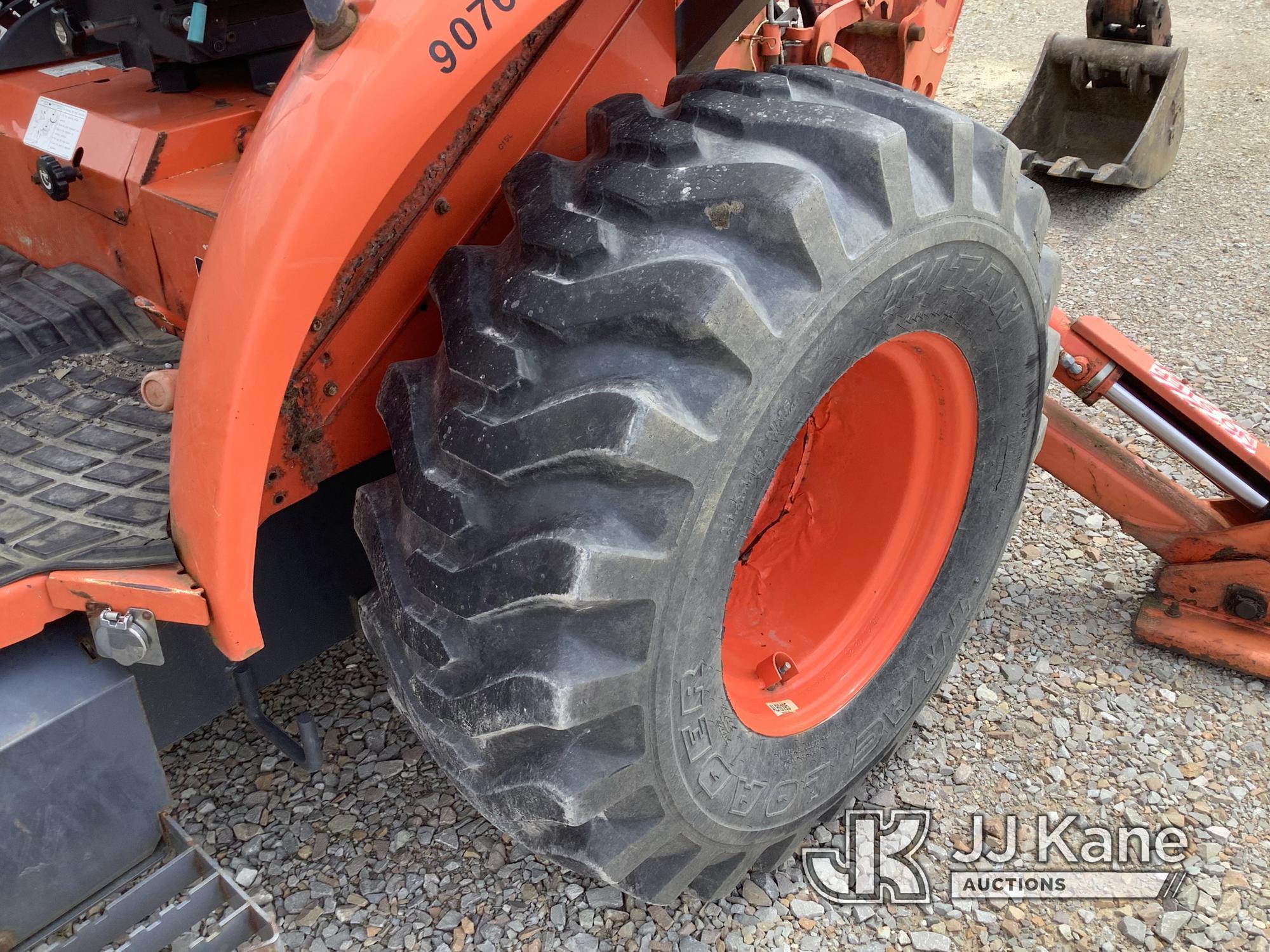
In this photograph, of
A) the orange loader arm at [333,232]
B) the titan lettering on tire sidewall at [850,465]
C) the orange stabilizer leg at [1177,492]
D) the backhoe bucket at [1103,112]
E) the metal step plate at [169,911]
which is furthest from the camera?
the backhoe bucket at [1103,112]

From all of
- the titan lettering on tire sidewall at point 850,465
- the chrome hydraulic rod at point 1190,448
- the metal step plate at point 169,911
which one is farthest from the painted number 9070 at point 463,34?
the chrome hydraulic rod at point 1190,448

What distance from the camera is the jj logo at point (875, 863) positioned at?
1.88 m

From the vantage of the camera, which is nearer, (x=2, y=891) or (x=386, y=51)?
(x=386, y=51)

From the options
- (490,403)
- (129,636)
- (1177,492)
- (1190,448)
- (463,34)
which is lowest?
(1177,492)

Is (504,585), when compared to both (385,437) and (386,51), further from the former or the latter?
(386,51)

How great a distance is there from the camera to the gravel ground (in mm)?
1818

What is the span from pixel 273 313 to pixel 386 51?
281 mm

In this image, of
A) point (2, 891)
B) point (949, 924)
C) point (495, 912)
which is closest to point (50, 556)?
point (2, 891)

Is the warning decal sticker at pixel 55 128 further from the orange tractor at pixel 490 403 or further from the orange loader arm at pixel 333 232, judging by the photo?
the orange loader arm at pixel 333 232

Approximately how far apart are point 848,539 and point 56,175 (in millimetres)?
1502

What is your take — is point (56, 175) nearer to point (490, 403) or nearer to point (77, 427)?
point (77, 427)

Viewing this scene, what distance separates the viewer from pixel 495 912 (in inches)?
72.7

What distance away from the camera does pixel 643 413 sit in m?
1.13

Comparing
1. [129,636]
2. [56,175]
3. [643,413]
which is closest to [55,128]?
[56,175]
